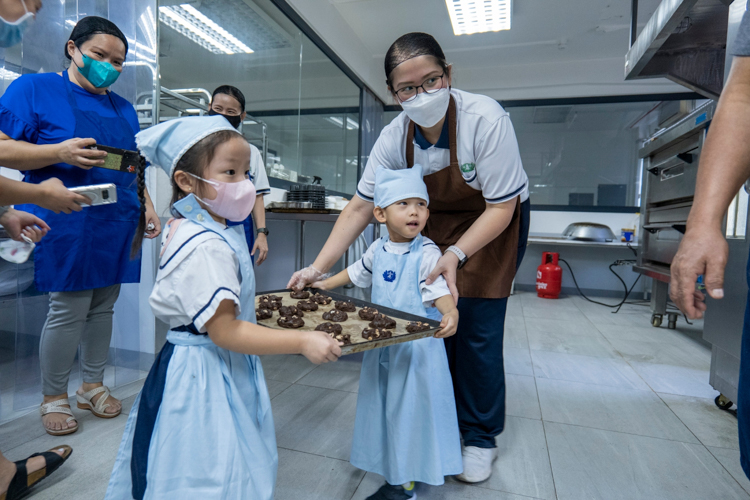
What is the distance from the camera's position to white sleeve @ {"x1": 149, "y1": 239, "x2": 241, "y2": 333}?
802 mm

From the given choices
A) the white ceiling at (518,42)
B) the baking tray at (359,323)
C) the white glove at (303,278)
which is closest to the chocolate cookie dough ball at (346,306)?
the baking tray at (359,323)

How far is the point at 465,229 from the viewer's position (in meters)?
1.48

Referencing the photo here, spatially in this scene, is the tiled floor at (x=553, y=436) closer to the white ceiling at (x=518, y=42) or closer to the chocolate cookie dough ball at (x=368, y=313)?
the chocolate cookie dough ball at (x=368, y=313)

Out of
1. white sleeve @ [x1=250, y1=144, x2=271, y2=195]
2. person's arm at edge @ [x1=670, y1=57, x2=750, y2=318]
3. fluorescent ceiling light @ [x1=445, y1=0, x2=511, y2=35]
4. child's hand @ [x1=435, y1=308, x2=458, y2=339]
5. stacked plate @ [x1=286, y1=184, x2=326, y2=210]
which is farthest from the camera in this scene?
fluorescent ceiling light @ [x1=445, y1=0, x2=511, y2=35]

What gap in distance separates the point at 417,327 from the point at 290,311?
0.45 m

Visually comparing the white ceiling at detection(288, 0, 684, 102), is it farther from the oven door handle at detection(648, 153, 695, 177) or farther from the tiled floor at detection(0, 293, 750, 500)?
the tiled floor at detection(0, 293, 750, 500)

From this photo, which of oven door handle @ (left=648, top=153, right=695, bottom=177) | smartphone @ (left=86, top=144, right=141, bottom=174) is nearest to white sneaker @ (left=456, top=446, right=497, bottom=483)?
smartphone @ (left=86, top=144, right=141, bottom=174)

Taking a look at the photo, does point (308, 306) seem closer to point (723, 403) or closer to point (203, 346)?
point (203, 346)

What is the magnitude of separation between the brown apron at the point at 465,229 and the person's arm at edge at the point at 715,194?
69cm

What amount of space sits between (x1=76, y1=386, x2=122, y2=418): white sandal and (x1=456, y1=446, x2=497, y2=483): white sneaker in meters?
1.49

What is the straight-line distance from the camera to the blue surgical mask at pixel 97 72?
1605mm

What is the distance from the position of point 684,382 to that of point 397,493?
6.63 feet

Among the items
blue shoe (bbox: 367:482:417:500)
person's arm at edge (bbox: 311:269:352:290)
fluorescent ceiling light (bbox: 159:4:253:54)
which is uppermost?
fluorescent ceiling light (bbox: 159:4:253:54)

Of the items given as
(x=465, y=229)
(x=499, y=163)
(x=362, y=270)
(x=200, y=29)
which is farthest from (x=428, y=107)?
(x=200, y=29)
